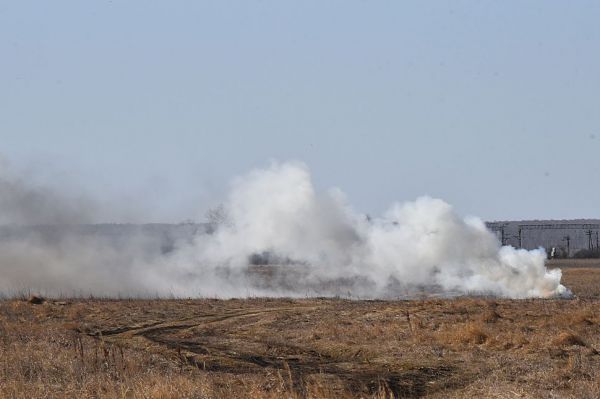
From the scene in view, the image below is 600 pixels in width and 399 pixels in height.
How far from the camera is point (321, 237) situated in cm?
6494

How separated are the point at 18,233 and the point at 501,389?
159 ft

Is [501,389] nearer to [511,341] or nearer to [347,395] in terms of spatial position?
[347,395]

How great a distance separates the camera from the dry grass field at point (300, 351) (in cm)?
1920

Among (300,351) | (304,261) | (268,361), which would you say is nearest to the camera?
(268,361)

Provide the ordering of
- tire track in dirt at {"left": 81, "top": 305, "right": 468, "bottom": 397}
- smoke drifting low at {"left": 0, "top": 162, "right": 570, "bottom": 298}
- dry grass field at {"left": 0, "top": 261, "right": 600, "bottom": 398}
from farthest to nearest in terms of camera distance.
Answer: smoke drifting low at {"left": 0, "top": 162, "right": 570, "bottom": 298} < tire track in dirt at {"left": 81, "top": 305, "right": 468, "bottom": 397} < dry grass field at {"left": 0, "top": 261, "right": 600, "bottom": 398}

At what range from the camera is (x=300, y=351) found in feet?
92.7

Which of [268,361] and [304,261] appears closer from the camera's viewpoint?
[268,361]

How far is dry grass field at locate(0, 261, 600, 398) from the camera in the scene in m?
19.2

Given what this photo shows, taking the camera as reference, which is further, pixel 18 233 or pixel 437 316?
pixel 18 233

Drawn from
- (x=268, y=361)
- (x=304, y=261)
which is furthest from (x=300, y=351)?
(x=304, y=261)

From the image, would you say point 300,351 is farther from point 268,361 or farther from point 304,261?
point 304,261

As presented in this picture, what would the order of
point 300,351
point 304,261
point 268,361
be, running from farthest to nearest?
point 304,261 → point 300,351 → point 268,361

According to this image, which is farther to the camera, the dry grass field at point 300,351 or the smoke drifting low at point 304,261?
the smoke drifting low at point 304,261

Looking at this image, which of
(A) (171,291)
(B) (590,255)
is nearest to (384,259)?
(A) (171,291)
